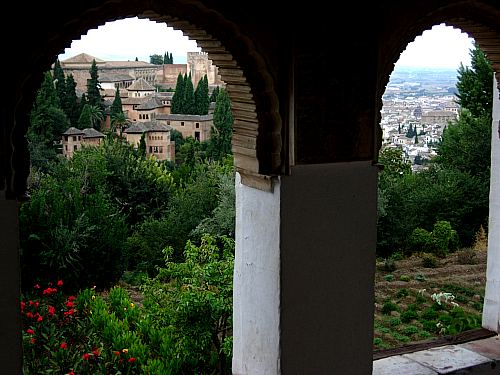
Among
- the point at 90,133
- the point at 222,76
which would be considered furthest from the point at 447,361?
the point at 90,133

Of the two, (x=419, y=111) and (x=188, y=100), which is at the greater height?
(x=188, y=100)

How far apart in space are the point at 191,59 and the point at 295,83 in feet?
53.9

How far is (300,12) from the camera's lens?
2.86 m

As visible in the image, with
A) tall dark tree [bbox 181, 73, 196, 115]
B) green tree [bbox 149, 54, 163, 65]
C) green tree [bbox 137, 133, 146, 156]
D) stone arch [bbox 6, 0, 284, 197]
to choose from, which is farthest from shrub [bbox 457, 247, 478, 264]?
green tree [bbox 149, 54, 163, 65]

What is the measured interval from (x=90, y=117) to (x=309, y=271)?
40.9 ft

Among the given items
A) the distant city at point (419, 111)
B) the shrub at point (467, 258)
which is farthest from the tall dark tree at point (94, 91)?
the shrub at point (467, 258)

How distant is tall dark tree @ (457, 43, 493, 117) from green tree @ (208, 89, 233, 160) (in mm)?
4730

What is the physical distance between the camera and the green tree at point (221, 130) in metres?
12.9

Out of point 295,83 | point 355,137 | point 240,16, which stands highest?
point 240,16

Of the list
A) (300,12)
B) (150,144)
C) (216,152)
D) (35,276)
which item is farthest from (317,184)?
(150,144)

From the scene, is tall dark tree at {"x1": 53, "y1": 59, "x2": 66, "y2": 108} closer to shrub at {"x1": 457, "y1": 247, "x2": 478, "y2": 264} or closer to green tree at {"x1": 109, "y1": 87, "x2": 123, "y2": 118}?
green tree at {"x1": 109, "y1": 87, "x2": 123, "y2": 118}

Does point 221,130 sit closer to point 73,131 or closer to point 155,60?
point 73,131

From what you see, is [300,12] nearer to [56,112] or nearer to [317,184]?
[317,184]

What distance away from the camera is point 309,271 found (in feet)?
10.2
